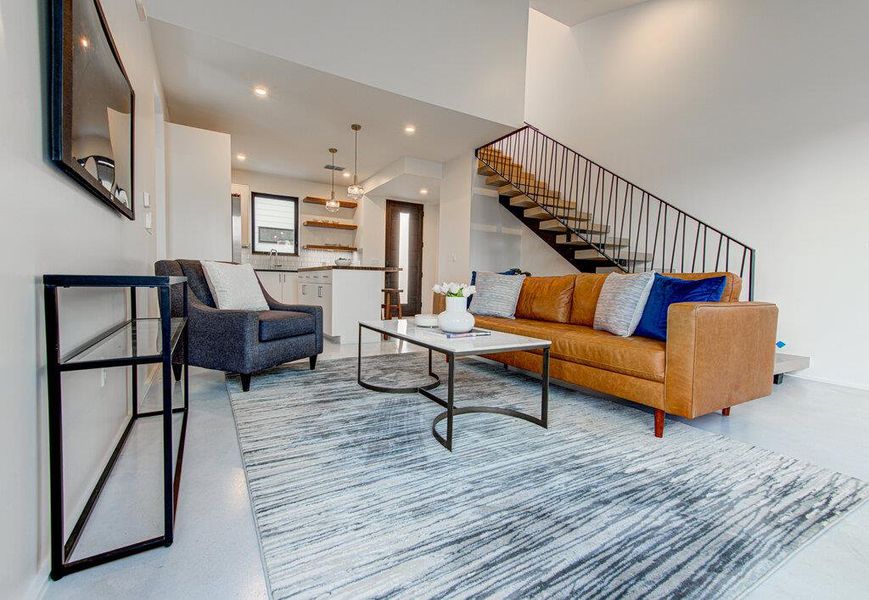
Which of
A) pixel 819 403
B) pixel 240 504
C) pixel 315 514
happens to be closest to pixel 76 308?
pixel 240 504

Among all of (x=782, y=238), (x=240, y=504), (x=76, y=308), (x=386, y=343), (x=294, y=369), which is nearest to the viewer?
(x=76, y=308)

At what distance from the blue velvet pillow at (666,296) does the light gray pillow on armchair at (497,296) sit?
125cm

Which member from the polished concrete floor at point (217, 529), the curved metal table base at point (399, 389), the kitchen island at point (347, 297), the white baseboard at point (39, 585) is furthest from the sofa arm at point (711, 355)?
the kitchen island at point (347, 297)

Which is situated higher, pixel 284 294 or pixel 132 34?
pixel 132 34

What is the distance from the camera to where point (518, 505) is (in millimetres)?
1447

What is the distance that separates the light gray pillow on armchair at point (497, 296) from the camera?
3.76 meters

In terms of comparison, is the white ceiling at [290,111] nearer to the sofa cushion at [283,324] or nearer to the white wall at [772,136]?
the white wall at [772,136]

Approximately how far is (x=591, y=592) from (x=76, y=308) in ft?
5.93

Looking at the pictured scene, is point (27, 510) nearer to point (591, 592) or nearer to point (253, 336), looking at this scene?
point (591, 592)

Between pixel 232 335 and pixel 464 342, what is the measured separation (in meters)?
1.59

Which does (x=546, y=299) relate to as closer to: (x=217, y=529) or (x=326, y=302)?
(x=326, y=302)

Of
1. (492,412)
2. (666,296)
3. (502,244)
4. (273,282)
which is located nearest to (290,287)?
(273,282)

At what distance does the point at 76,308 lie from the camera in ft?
4.39

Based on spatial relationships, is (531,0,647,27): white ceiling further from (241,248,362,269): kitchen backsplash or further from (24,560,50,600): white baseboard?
(24,560,50,600): white baseboard
